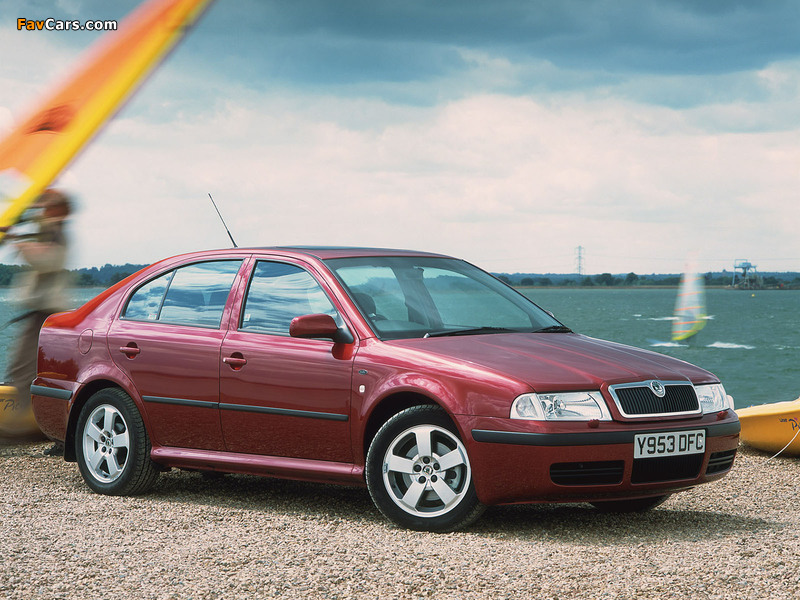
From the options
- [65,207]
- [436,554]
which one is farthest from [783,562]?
A: [65,207]

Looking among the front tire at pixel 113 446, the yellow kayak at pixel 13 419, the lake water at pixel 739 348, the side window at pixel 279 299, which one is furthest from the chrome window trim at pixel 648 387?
the lake water at pixel 739 348

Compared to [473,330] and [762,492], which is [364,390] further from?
[762,492]

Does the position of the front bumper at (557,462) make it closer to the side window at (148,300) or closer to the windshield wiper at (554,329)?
the windshield wiper at (554,329)

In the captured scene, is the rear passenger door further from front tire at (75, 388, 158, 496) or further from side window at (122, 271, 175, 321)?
front tire at (75, 388, 158, 496)

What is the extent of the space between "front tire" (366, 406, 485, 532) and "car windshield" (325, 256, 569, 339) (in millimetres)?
608

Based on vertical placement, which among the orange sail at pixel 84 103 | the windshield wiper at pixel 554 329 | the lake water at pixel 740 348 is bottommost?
the lake water at pixel 740 348

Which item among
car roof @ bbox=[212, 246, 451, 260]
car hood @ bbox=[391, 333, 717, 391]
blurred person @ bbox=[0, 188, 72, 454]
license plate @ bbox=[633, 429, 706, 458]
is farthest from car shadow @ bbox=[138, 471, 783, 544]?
blurred person @ bbox=[0, 188, 72, 454]

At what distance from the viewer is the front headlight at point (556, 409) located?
17.6 feet

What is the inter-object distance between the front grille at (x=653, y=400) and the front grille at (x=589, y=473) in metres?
0.28

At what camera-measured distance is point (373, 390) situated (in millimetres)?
5824

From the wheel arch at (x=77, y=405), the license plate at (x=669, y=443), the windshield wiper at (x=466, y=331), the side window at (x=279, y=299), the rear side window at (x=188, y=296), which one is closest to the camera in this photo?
the license plate at (x=669, y=443)

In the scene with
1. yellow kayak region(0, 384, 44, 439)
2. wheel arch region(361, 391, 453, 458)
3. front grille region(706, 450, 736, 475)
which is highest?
wheel arch region(361, 391, 453, 458)

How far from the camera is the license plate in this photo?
214 inches

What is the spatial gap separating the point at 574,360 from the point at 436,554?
133 centimetres
